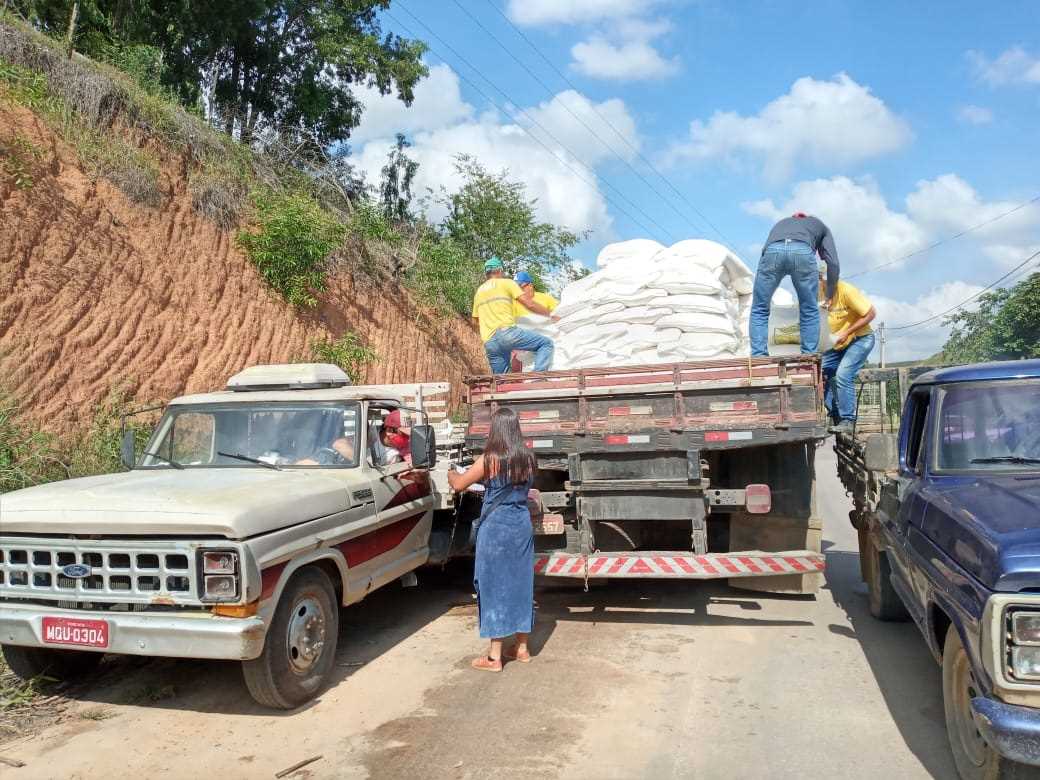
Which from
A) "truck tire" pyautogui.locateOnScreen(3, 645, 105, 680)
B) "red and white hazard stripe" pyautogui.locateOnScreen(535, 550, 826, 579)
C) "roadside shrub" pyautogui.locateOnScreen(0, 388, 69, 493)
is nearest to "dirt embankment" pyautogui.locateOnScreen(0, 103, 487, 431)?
"roadside shrub" pyautogui.locateOnScreen(0, 388, 69, 493)

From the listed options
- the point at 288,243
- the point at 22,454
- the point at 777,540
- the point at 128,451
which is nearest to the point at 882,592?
the point at 777,540

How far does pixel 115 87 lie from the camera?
41.0 ft

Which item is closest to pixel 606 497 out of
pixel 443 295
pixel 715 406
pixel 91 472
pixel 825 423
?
pixel 715 406

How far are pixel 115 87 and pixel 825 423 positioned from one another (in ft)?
38.9

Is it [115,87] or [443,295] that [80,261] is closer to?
[115,87]

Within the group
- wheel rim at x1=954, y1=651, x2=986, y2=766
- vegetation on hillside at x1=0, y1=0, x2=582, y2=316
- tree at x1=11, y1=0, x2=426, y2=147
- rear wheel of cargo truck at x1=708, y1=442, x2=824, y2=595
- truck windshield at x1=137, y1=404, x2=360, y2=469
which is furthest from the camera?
tree at x1=11, y1=0, x2=426, y2=147

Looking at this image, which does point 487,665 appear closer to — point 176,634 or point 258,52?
point 176,634

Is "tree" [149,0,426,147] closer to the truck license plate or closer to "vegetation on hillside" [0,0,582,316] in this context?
"vegetation on hillside" [0,0,582,316]

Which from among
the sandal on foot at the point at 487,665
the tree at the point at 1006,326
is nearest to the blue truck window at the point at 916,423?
the sandal on foot at the point at 487,665

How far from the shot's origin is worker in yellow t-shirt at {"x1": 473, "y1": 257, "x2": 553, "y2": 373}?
8.46m

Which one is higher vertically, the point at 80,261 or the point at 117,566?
the point at 80,261

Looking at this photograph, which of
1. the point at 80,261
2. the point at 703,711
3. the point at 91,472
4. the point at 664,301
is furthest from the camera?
the point at 80,261

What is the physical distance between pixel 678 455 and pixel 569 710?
7.00 feet

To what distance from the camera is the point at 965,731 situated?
3484 millimetres
